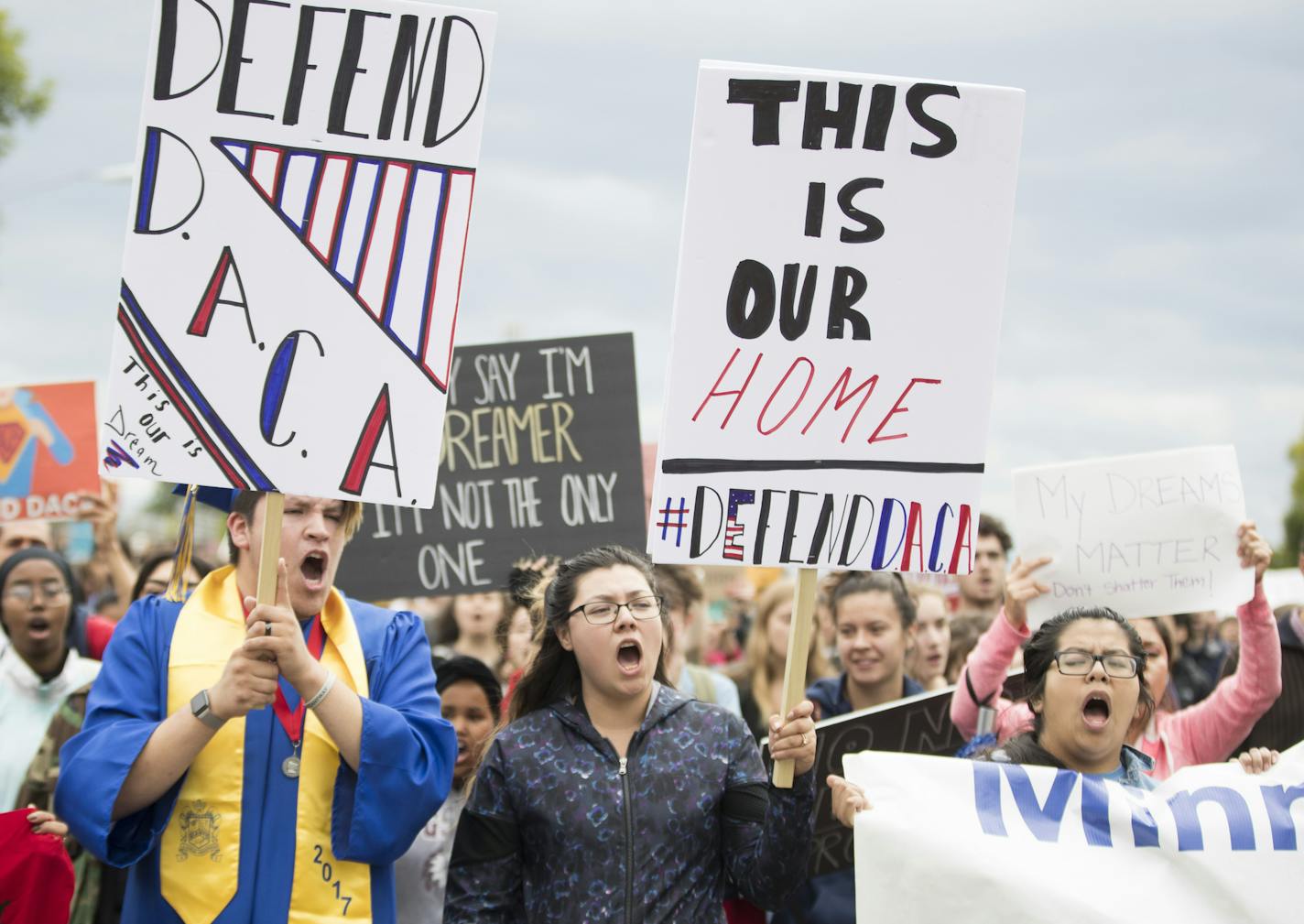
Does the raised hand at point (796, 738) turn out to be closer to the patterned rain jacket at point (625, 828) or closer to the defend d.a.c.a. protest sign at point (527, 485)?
the patterned rain jacket at point (625, 828)

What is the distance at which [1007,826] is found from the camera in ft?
11.2

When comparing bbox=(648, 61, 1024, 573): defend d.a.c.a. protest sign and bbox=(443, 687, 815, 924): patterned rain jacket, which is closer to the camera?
bbox=(443, 687, 815, 924): patterned rain jacket

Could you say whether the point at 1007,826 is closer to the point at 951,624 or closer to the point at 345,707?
the point at 345,707

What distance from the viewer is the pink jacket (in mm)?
4543

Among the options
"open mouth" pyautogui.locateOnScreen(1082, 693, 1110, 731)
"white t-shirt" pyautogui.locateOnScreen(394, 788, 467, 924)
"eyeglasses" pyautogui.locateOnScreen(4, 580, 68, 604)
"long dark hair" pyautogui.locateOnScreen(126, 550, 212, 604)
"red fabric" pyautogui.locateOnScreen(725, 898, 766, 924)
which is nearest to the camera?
"open mouth" pyautogui.locateOnScreen(1082, 693, 1110, 731)

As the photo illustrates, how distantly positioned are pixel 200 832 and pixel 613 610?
1.04m

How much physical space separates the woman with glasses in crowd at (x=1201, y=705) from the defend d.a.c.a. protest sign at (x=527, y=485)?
1.40 m

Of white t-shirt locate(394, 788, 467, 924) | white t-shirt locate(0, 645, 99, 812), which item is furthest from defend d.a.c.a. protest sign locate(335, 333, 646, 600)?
white t-shirt locate(394, 788, 467, 924)

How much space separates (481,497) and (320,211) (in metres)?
2.38

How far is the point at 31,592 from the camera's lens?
Result: 5.19 metres

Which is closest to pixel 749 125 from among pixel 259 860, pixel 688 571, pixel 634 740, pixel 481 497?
pixel 634 740

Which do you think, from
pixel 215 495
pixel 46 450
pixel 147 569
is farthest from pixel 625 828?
pixel 46 450

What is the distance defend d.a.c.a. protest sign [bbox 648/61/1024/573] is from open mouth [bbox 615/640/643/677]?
0.26 metres

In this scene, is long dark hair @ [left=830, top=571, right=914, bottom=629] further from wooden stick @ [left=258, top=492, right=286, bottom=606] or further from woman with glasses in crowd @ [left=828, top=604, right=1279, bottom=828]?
wooden stick @ [left=258, top=492, right=286, bottom=606]
